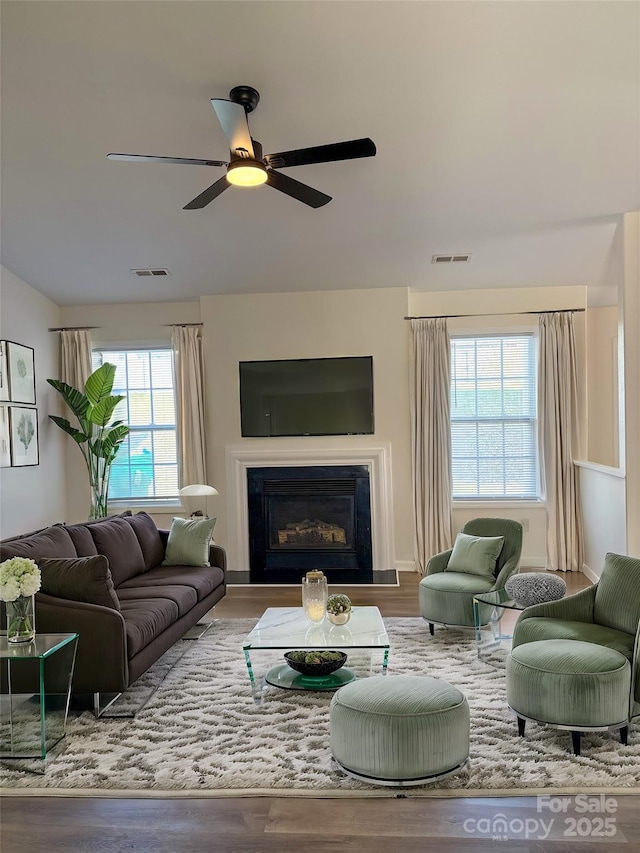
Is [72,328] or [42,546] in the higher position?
[72,328]

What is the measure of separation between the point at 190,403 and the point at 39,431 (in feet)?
5.06

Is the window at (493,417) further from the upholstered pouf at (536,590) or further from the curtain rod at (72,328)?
the curtain rod at (72,328)

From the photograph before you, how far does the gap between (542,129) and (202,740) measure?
13.6ft

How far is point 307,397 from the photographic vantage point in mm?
6918

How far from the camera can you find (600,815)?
251cm

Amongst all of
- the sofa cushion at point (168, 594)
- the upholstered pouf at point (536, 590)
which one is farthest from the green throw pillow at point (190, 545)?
the upholstered pouf at point (536, 590)

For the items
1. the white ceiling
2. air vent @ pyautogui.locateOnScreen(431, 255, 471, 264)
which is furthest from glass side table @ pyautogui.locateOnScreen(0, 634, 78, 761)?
air vent @ pyautogui.locateOnScreen(431, 255, 471, 264)

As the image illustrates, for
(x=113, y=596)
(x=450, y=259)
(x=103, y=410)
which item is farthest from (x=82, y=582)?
(x=450, y=259)

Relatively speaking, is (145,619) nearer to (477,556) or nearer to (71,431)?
(477,556)

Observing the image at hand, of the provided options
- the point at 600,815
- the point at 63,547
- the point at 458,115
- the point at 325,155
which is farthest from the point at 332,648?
the point at 458,115

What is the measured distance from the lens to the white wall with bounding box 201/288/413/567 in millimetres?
6848

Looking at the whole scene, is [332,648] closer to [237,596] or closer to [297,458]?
[237,596]

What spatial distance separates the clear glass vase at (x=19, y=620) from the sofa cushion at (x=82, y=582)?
41 centimetres

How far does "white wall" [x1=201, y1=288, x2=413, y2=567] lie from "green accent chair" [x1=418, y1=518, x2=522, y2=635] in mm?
1774
